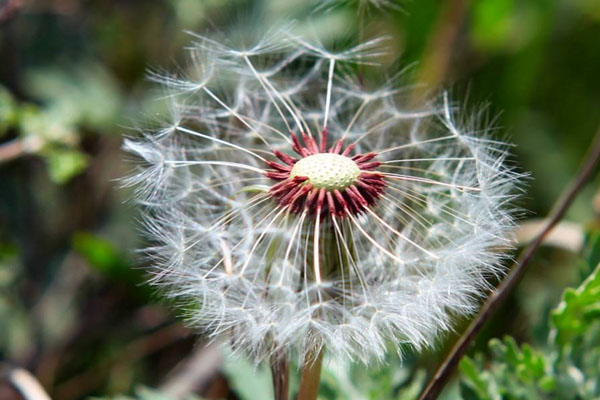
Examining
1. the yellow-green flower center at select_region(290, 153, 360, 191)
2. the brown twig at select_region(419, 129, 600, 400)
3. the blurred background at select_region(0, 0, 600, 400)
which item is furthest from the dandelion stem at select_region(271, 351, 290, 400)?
the blurred background at select_region(0, 0, 600, 400)

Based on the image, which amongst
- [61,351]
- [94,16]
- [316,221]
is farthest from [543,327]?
[94,16]

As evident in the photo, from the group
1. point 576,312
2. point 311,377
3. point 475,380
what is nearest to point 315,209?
point 311,377

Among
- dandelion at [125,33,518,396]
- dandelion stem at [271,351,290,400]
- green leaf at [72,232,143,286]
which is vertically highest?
dandelion at [125,33,518,396]

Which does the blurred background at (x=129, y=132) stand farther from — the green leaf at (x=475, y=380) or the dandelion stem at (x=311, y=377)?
the dandelion stem at (x=311, y=377)

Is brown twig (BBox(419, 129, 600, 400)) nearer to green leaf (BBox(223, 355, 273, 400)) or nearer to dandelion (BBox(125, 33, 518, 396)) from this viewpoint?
dandelion (BBox(125, 33, 518, 396))

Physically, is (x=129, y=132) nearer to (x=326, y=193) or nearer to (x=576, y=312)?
(x=326, y=193)

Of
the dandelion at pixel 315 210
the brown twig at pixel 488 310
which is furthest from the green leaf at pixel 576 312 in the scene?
the dandelion at pixel 315 210

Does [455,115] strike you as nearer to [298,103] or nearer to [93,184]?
[298,103]
